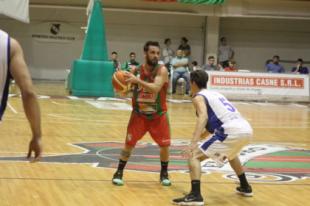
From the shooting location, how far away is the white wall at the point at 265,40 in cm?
2891

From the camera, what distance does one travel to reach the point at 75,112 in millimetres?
15328

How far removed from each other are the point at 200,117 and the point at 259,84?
52.6 ft

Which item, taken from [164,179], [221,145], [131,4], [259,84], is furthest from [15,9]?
[221,145]

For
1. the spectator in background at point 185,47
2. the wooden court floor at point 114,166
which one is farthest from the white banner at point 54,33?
the wooden court floor at point 114,166

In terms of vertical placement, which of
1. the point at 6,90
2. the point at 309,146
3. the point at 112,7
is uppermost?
the point at 112,7

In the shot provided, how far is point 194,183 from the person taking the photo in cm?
657

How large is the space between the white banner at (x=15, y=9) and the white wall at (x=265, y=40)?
37.9 feet

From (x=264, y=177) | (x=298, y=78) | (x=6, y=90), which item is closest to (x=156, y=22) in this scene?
(x=298, y=78)

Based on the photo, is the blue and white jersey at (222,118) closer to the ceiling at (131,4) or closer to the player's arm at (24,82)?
the player's arm at (24,82)

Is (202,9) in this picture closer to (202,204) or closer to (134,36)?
(134,36)

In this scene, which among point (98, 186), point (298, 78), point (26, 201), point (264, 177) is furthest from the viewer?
point (298, 78)

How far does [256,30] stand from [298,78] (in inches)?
271

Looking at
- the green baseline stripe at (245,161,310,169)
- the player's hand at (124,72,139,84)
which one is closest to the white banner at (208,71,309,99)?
the green baseline stripe at (245,161,310,169)

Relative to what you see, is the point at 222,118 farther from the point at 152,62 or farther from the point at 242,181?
the point at 152,62
